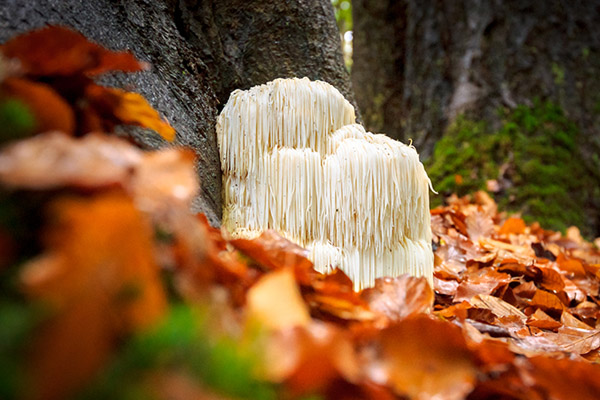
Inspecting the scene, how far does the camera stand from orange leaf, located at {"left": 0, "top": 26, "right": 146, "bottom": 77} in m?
0.78

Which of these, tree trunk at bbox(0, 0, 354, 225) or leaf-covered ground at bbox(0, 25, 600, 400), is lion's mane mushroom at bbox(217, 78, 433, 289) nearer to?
tree trunk at bbox(0, 0, 354, 225)

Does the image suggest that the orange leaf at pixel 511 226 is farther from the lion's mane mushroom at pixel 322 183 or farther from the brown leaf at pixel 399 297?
the brown leaf at pixel 399 297

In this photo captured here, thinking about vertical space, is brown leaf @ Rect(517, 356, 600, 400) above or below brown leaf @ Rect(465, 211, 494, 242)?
above

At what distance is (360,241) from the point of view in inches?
60.3

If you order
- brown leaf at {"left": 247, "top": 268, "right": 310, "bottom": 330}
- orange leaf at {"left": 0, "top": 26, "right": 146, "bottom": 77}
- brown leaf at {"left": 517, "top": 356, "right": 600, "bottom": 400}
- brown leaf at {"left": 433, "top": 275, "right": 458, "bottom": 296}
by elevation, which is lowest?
brown leaf at {"left": 433, "top": 275, "right": 458, "bottom": 296}

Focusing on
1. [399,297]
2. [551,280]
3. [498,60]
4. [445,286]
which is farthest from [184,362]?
[498,60]

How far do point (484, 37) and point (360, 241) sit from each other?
352 centimetres

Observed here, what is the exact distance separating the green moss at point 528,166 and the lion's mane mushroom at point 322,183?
8.32 ft

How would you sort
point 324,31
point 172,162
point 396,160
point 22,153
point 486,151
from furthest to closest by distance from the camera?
1. point 486,151
2. point 324,31
3. point 396,160
4. point 172,162
5. point 22,153

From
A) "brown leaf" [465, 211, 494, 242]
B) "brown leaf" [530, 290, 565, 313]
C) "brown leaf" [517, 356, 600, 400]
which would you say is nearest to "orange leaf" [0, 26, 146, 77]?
"brown leaf" [517, 356, 600, 400]

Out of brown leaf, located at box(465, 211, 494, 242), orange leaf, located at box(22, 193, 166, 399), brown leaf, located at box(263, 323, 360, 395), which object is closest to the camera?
orange leaf, located at box(22, 193, 166, 399)

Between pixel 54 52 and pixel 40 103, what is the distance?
15 cm

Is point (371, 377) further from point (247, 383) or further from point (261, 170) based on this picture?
point (261, 170)

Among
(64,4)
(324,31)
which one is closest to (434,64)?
(324,31)
